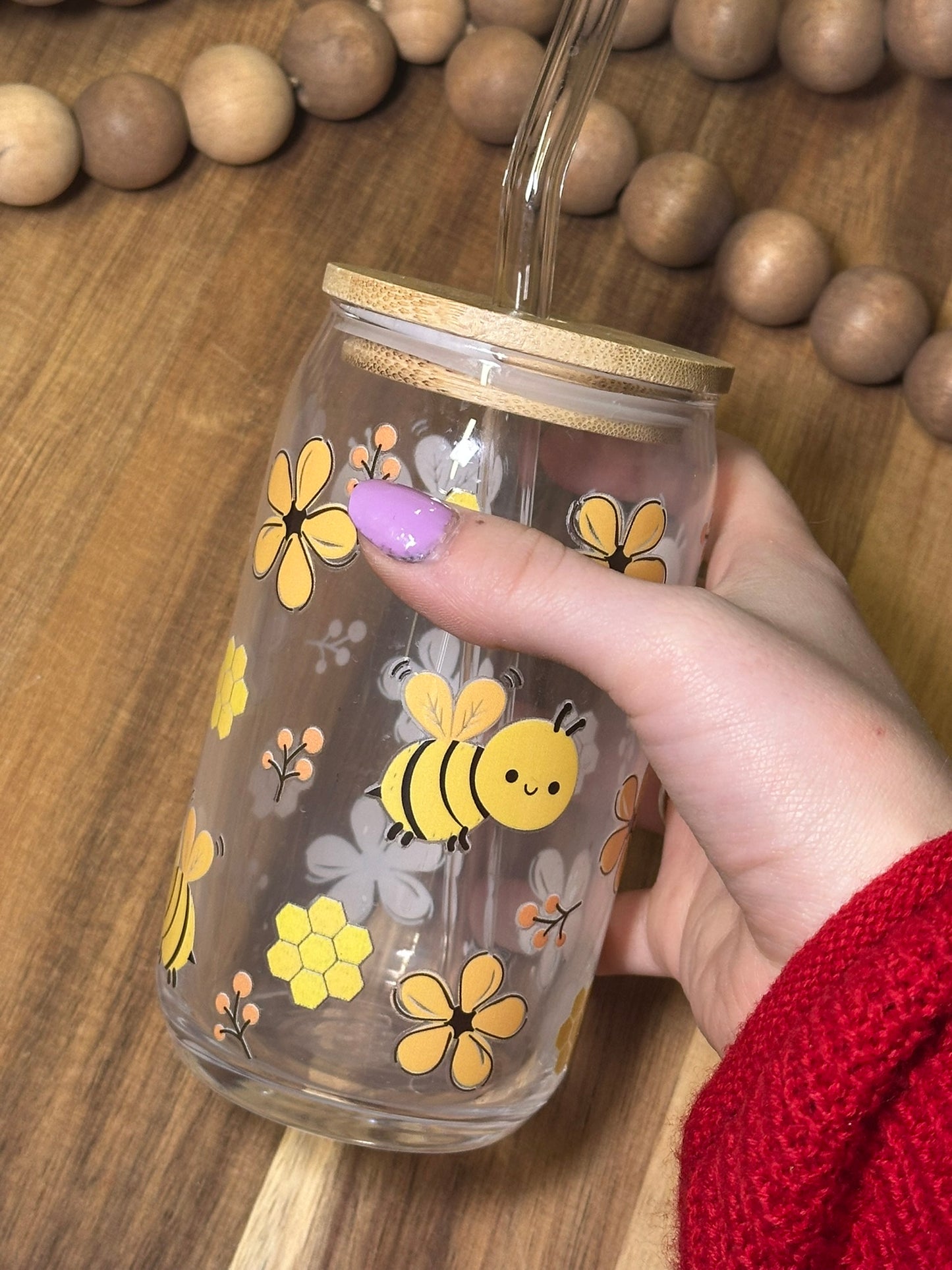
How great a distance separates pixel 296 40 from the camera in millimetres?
542

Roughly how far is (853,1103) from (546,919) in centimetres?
13

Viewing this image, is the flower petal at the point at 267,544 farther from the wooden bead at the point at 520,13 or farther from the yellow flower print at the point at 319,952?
the wooden bead at the point at 520,13

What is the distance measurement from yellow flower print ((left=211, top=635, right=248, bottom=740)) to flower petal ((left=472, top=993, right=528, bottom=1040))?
0.46 ft

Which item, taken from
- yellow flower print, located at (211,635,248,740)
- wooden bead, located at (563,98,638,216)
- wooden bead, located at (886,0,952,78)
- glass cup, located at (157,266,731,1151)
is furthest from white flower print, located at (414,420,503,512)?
wooden bead, located at (886,0,952,78)

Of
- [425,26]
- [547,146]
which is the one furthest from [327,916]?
[425,26]

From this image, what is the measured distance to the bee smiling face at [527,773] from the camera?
41 cm

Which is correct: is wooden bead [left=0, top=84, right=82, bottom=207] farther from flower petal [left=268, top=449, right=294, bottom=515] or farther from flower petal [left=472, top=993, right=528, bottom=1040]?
flower petal [left=472, top=993, right=528, bottom=1040]

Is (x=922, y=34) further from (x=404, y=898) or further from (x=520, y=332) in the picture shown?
(x=404, y=898)

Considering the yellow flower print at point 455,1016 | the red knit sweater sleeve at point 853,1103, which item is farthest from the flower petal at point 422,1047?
the red knit sweater sleeve at point 853,1103

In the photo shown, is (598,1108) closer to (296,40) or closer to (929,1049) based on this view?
(929,1049)

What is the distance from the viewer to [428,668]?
41 cm

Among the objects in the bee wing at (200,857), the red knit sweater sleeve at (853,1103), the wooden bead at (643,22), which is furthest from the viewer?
the wooden bead at (643,22)

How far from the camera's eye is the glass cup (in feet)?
1.32

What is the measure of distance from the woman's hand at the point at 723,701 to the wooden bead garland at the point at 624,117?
0.65 ft
